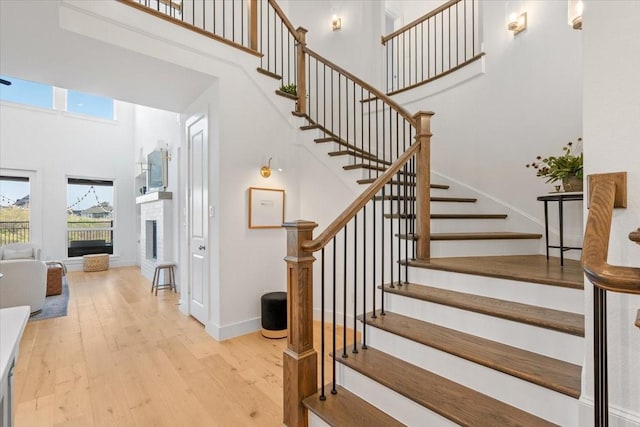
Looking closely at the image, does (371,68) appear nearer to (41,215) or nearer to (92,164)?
(92,164)

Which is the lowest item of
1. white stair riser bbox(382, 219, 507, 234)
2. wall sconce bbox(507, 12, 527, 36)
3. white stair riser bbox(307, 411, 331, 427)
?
white stair riser bbox(307, 411, 331, 427)

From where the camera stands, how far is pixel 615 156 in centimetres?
109

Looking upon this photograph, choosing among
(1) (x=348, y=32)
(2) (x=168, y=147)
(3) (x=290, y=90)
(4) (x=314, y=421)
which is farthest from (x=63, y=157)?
(4) (x=314, y=421)

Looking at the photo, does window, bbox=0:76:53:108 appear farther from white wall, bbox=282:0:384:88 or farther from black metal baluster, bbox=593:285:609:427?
black metal baluster, bbox=593:285:609:427

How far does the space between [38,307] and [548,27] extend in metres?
6.72

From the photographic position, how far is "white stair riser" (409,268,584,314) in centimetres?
167

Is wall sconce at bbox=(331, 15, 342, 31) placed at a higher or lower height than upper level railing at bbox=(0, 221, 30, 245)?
higher

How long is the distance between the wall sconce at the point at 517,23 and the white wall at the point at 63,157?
8.60 metres

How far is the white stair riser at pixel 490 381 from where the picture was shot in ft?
4.18

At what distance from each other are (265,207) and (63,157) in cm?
668

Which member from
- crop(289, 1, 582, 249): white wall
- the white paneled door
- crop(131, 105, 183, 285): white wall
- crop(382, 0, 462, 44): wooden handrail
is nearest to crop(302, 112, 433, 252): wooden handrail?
crop(289, 1, 582, 249): white wall

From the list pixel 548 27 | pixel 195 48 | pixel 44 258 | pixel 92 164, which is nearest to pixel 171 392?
pixel 195 48

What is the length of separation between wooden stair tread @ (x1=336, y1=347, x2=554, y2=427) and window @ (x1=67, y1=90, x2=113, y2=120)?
336 inches

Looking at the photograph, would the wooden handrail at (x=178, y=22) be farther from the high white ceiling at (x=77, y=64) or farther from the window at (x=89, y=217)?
the window at (x=89, y=217)
